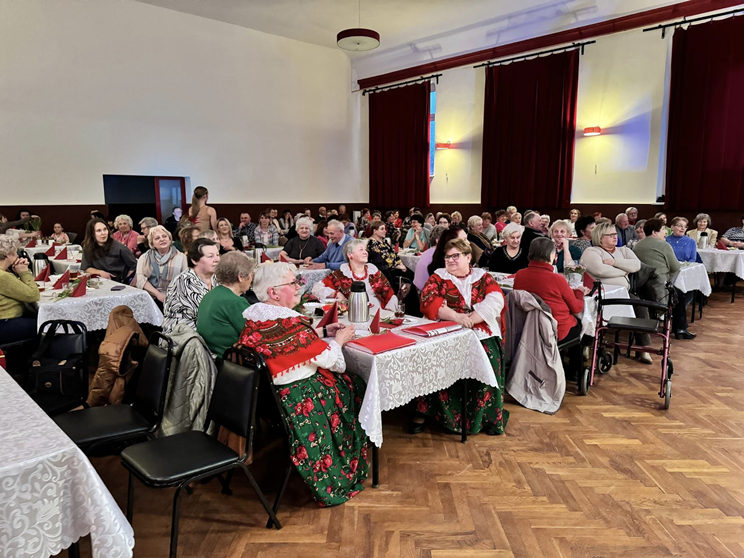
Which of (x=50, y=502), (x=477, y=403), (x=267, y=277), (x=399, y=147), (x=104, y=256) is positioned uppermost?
(x=399, y=147)

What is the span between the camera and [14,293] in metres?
3.61

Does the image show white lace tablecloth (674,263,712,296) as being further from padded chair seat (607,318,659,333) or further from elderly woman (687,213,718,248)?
padded chair seat (607,318,659,333)

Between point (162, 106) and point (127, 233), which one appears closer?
point (127, 233)

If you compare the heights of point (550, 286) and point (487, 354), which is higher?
point (550, 286)

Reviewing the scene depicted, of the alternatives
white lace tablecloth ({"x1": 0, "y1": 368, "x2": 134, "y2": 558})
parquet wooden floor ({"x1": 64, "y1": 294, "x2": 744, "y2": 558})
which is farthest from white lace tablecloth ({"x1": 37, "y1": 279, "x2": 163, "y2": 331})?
white lace tablecloth ({"x1": 0, "y1": 368, "x2": 134, "y2": 558})

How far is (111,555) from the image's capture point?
1.47 metres

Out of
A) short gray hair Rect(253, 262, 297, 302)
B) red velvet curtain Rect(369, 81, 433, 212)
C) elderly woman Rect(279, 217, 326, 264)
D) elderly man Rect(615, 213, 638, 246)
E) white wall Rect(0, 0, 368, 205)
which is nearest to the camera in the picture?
short gray hair Rect(253, 262, 297, 302)

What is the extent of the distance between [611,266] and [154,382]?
3916 mm

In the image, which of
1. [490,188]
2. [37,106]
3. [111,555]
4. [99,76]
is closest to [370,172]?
[490,188]

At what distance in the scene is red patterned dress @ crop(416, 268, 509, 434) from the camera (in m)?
3.31

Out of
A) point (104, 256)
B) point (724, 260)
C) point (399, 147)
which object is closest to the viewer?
point (104, 256)

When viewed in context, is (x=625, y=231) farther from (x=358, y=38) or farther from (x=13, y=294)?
(x=13, y=294)

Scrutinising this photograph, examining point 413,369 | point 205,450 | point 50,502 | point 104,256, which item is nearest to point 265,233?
point 104,256

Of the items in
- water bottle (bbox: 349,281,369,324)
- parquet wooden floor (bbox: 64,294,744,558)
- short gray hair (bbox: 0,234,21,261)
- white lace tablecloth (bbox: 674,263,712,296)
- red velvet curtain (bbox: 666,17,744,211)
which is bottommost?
parquet wooden floor (bbox: 64,294,744,558)
